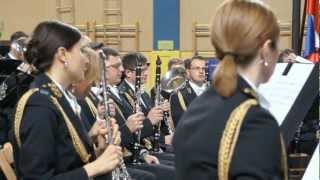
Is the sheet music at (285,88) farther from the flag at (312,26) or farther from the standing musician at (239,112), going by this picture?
the flag at (312,26)

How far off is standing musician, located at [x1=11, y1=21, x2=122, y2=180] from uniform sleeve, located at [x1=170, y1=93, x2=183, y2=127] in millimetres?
3659

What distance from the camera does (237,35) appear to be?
150 cm

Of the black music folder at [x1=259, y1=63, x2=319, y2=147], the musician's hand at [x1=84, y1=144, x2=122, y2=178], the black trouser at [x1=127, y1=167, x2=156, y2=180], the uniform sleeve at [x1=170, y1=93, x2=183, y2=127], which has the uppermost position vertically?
the black music folder at [x1=259, y1=63, x2=319, y2=147]

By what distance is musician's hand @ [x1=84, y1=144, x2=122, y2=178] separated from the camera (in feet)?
7.73

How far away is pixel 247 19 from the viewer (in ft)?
4.91

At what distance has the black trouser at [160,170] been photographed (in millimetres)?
4609

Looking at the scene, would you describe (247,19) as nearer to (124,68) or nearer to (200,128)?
(200,128)

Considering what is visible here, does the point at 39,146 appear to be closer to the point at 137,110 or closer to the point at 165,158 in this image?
the point at 137,110

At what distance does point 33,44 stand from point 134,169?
7.38 ft

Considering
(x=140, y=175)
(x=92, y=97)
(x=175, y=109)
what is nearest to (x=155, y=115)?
(x=140, y=175)

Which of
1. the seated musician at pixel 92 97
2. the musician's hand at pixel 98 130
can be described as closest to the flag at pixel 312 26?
the seated musician at pixel 92 97

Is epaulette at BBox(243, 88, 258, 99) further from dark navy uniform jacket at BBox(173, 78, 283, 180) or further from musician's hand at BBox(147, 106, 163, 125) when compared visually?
musician's hand at BBox(147, 106, 163, 125)

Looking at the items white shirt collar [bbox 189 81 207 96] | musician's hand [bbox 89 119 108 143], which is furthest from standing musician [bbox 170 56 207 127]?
musician's hand [bbox 89 119 108 143]

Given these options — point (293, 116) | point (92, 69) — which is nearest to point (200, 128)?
point (293, 116)
